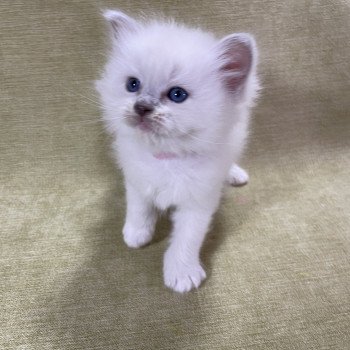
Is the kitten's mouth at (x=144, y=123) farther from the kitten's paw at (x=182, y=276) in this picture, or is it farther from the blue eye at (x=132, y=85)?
the kitten's paw at (x=182, y=276)

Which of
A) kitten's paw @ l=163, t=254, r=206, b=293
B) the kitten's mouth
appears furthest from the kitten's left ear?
kitten's paw @ l=163, t=254, r=206, b=293

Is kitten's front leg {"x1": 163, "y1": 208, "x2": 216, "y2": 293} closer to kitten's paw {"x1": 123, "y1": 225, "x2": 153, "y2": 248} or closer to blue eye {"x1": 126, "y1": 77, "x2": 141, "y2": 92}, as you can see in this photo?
kitten's paw {"x1": 123, "y1": 225, "x2": 153, "y2": 248}

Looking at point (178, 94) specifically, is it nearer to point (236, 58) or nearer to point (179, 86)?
point (179, 86)

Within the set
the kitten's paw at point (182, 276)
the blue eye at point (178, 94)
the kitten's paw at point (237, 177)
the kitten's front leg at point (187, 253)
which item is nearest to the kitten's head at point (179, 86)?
the blue eye at point (178, 94)

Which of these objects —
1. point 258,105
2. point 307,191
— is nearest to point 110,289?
point 307,191

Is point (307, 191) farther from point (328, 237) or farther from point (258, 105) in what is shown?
point (258, 105)

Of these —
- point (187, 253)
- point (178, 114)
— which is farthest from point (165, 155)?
point (187, 253)
